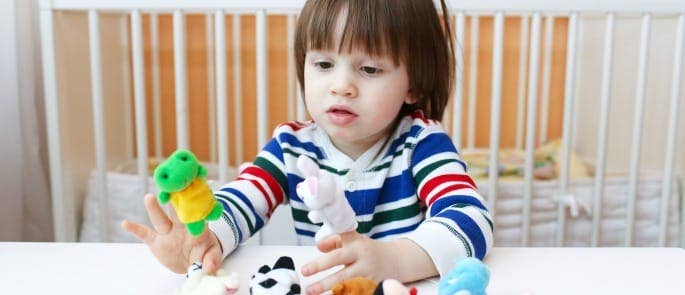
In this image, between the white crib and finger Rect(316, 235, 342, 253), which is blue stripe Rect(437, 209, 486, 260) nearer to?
finger Rect(316, 235, 342, 253)

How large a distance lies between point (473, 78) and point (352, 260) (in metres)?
1.62

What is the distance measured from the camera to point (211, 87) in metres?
1.99

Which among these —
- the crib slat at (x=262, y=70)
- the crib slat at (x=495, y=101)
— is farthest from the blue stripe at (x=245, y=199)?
the crib slat at (x=495, y=101)

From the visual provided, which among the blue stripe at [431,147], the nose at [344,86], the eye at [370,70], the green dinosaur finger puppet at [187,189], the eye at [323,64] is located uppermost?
the eye at [323,64]

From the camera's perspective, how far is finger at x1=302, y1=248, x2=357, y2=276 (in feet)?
1.70

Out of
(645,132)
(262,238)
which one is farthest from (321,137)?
(645,132)

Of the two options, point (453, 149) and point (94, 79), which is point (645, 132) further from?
point (94, 79)

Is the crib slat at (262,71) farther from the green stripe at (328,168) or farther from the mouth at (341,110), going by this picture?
the mouth at (341,110)

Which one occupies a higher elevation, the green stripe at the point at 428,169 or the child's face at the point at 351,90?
the child's face at the point at 351,90

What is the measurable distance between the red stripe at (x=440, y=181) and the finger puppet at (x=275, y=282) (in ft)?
0.95

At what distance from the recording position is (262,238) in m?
1.18

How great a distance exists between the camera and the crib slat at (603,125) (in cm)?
134

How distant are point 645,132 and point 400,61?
130 cm

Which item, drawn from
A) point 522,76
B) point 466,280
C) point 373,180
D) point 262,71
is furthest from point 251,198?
point 522,76
